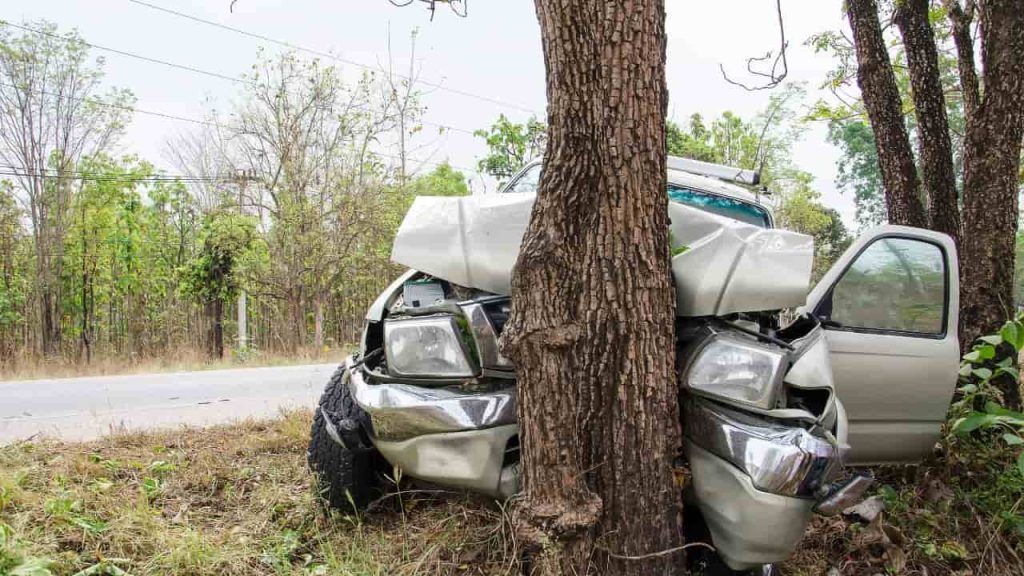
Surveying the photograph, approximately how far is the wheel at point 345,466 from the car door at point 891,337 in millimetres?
2039

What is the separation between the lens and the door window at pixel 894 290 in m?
3.15

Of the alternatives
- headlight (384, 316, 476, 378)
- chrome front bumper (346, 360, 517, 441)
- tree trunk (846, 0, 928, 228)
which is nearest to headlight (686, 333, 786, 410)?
chrome front bumper (346, 360, 517, 441)

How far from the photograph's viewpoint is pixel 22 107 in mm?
17234

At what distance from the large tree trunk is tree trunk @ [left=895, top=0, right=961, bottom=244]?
11.3 ft

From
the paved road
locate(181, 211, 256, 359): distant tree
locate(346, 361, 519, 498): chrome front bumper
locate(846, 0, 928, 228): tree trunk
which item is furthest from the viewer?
locate(181, 211, 256, 359): distant tree

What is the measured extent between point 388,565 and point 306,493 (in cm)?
91

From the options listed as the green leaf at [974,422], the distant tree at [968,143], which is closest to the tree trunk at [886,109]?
the distant tree at [968,143]

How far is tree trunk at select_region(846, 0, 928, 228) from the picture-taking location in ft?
15.1

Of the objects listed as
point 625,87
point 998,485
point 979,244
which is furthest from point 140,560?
point 979,244

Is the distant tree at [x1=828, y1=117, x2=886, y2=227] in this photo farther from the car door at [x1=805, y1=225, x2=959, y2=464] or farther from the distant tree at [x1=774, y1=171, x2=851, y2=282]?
the car door at [x1=805, y1=225, x2=959, y2=464]

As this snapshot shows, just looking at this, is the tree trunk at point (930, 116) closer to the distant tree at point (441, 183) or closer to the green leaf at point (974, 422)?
the green leaf at point (974, 422)

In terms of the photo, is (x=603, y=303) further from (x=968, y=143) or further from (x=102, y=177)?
(x=102, y=177)

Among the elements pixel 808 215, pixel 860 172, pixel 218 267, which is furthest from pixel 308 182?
pixel 860 172

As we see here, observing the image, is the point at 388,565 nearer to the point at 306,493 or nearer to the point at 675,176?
the point at 306,493
